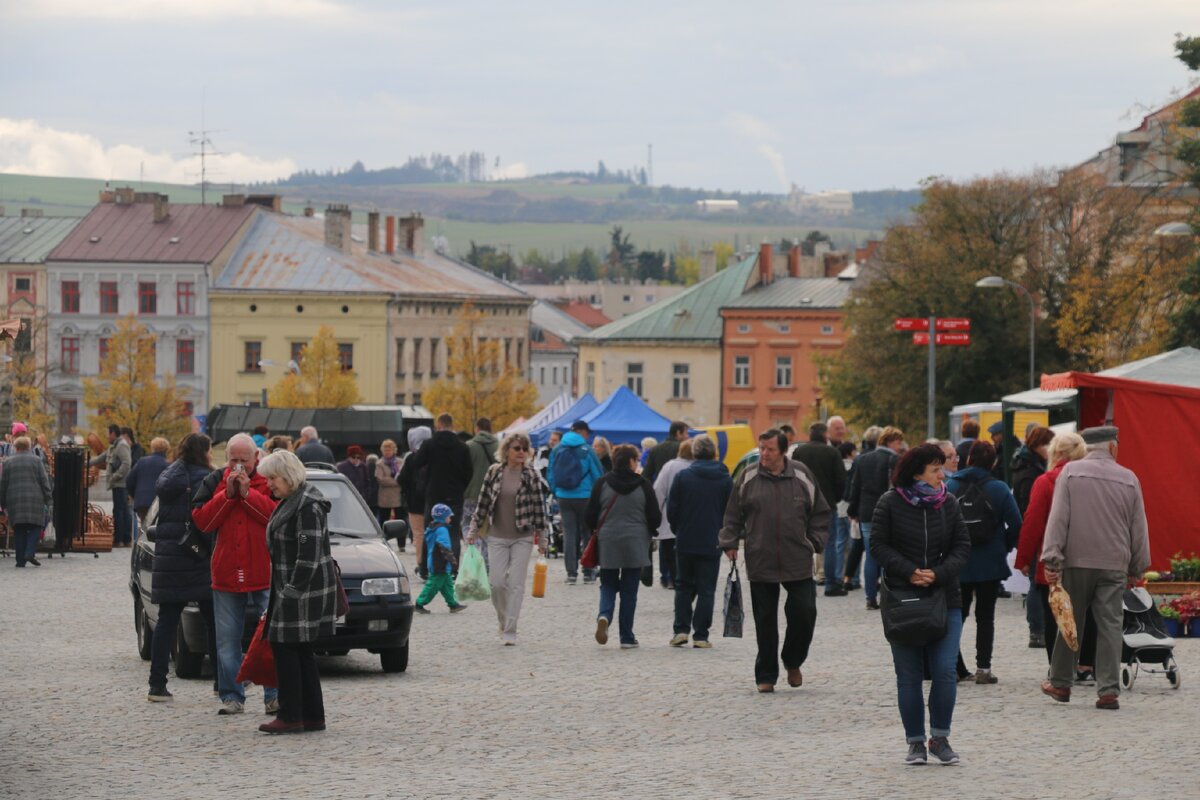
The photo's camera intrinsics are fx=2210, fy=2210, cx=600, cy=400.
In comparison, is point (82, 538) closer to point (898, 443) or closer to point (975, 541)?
point (898, 443)

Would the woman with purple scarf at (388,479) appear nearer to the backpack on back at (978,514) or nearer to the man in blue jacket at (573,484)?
the man in blue jacket at (573,484)

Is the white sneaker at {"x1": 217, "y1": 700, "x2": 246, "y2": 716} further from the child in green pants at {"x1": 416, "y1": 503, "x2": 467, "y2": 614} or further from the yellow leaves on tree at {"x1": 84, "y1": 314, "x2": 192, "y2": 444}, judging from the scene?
the yellow leaves on tree at {"x1": 84, "y1": 314, "x2": 192, "y2": 444}

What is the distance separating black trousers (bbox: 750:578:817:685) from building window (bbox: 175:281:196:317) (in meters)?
97.1

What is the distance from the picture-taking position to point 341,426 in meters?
63.1

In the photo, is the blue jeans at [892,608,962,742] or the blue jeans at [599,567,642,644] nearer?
the blue jeans at [892,608,962,742]

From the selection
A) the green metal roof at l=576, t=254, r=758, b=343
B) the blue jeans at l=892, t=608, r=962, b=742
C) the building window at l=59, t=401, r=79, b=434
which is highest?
the green metal roof at l=576, t=254, r=758, b=343

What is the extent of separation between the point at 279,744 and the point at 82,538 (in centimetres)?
2140

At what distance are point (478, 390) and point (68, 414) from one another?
22.0 meters

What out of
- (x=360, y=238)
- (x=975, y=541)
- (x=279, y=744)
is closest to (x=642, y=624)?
(x=975, y=541)

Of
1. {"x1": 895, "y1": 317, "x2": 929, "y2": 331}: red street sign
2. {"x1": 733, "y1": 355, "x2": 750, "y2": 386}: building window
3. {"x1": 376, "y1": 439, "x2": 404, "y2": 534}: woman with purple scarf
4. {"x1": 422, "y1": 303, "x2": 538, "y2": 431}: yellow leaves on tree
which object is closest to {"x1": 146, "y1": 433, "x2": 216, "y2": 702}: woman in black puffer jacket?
{"x1": 376, "y1": 439, "x2": 404, "y2": 534}: woman with purple scarf

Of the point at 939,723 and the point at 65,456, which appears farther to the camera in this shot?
the point at 65,456

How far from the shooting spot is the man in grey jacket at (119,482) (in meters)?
34.4

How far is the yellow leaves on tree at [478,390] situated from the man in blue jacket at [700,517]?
82.0m

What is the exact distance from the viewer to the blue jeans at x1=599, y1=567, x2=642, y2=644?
18.4 m
